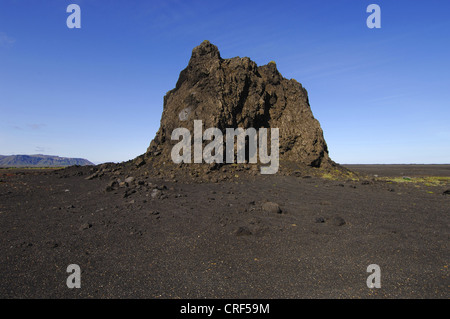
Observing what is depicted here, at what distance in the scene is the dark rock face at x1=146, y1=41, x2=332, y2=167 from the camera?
28.0m

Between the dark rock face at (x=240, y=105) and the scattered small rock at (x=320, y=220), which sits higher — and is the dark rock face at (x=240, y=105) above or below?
above

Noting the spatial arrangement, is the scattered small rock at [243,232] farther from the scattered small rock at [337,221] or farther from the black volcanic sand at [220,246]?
the scattered small rock at [337,221]

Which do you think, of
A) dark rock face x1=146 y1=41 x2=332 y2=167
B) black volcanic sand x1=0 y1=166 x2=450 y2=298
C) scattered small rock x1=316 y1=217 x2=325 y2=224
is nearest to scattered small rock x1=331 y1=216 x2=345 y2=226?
black volcanic sand x1=0 y1=166 x2=450 y2=298

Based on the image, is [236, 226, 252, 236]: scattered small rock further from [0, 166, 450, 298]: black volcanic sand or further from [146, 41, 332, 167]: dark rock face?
[146, 41, 332, 167]: dark rock face

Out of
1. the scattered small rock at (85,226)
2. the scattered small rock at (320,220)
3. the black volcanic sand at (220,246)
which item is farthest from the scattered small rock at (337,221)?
the scattered small rock at (85,226)

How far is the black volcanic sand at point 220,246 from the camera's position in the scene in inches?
256

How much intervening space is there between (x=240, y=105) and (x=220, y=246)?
22192mm

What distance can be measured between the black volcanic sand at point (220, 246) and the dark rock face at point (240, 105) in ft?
42.6

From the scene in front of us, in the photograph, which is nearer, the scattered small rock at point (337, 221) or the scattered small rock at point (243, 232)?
the scattered small rock at point (243, 232)

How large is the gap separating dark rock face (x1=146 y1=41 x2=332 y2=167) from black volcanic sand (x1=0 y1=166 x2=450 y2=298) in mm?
12989

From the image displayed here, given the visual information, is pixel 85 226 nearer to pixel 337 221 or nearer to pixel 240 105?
pixel 337 221
